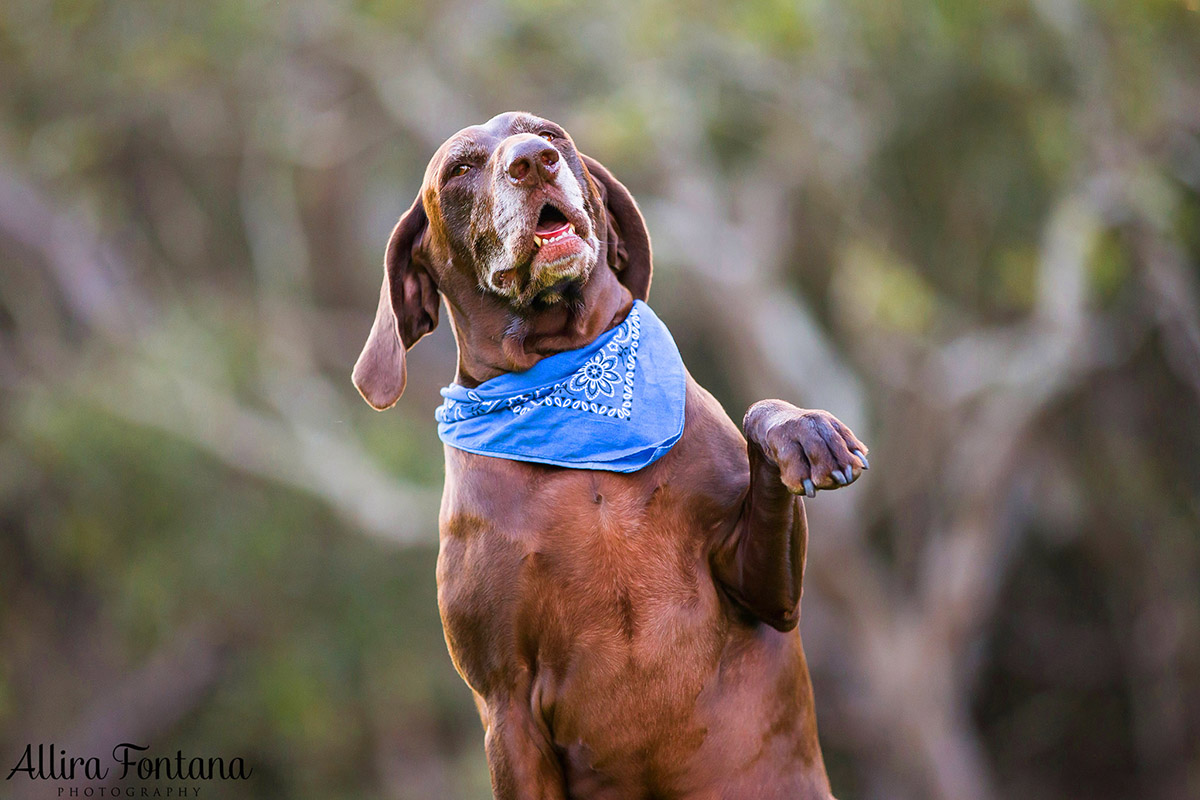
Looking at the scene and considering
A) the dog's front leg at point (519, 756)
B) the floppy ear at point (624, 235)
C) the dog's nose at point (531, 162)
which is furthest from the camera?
the floppy ear at point (624, 235)

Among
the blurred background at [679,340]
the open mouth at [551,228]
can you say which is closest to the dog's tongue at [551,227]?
the open mouth at [551,228]

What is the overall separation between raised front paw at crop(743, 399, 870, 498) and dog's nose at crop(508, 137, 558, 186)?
697 mm

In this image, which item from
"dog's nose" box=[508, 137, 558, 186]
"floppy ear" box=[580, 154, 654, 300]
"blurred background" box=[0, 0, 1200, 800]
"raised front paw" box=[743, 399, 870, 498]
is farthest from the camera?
"blurred background" box=[0, 0, 1200, 800]

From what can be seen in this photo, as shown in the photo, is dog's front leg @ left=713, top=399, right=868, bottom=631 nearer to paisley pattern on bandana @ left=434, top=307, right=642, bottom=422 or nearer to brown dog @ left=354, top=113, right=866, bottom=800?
brown dog @ left=354, top=113, right=866, bottom=800

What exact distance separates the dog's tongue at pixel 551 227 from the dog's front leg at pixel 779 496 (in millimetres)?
538

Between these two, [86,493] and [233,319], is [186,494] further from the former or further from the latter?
[233,319]

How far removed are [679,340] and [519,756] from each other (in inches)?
541

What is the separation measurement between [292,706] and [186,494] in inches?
109

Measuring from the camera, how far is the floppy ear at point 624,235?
3.00 meters

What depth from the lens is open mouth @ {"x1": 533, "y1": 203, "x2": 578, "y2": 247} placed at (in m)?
2.69

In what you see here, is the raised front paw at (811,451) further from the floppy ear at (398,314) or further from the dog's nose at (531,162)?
the floppy ear at (398,314)

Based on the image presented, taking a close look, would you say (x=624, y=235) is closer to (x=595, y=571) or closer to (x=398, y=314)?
(x=398, y=314)

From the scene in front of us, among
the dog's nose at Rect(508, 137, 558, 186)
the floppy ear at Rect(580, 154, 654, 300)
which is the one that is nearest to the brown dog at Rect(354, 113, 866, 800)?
the dog's nose at Rect(508, 137, 558, 186)

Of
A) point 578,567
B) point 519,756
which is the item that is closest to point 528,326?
point 578,567
